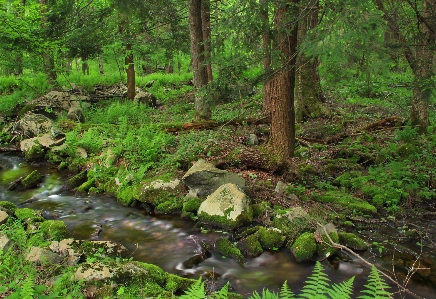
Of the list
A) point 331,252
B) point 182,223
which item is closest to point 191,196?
point 182,223

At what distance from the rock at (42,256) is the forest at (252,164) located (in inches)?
2.1

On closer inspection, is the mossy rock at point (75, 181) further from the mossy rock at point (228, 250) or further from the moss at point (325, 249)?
the moss at point (325, 249)

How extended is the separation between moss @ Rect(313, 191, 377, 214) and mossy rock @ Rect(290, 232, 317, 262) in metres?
1.66

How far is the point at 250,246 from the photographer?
19.8 ft

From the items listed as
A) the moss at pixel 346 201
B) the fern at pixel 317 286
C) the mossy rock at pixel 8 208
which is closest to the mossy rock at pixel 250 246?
the moss at pixel 346 201

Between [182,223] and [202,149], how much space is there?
2.55m

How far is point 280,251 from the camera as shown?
606 centimetres

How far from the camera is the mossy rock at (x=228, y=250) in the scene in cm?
587

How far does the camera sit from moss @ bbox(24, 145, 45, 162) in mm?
12203

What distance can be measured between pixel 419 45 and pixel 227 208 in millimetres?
5310

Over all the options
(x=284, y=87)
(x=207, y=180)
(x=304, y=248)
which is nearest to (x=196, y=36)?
(x=284, y=87)

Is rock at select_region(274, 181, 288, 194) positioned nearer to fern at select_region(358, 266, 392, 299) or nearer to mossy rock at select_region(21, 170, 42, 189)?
fern at select_region(358, 266, 392, 299)

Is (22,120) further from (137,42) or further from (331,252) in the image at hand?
(331,252)

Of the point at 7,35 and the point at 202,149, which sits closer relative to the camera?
the point at 202,149
